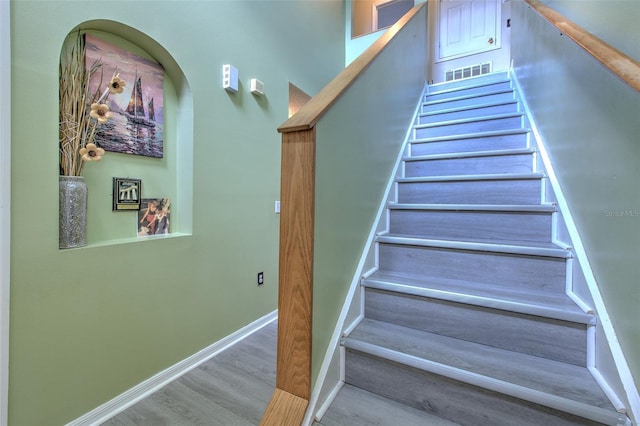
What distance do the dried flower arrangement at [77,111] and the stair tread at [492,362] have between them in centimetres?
143

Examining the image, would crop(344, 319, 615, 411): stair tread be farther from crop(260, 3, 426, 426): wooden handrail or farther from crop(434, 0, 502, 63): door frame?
crop(434, 0, 502, 63): door frame

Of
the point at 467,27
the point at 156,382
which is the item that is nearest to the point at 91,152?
the point at 156,382

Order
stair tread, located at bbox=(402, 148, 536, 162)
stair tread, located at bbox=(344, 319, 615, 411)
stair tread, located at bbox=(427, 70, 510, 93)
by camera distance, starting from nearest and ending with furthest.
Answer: stair tread, located at bbox=(344, 319, 615, 411)
stair tread, located at bbox=(402, 148, 536, 162)
stair tread, located at bbox=(427, 70, 510, 93)

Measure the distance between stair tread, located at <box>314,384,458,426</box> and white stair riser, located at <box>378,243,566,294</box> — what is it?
59 cm

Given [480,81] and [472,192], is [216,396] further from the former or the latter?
[480,81]

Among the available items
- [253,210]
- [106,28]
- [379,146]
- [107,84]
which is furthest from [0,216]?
[379,146]

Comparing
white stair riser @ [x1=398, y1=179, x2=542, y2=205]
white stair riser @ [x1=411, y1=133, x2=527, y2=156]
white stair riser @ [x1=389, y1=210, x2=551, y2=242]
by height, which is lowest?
white stair riser @ [x1=389, y1=210, x2=551, y2=242]

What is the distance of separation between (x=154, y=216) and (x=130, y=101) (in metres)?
0.64

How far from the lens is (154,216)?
65.3 inches

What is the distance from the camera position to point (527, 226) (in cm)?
145

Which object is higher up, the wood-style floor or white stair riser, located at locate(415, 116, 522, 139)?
white stair riser, located at locate(415, 116, 522, 139)

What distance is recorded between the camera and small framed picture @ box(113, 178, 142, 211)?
147cm

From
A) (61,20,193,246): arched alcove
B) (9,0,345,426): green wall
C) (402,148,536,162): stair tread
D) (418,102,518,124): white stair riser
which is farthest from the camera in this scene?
(418,102,518,124): white stair riser

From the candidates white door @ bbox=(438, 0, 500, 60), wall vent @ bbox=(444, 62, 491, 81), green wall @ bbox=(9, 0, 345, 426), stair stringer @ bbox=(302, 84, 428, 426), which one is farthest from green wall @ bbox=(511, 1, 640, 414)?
white door @ bbox=(438, 0, 500, 60)
